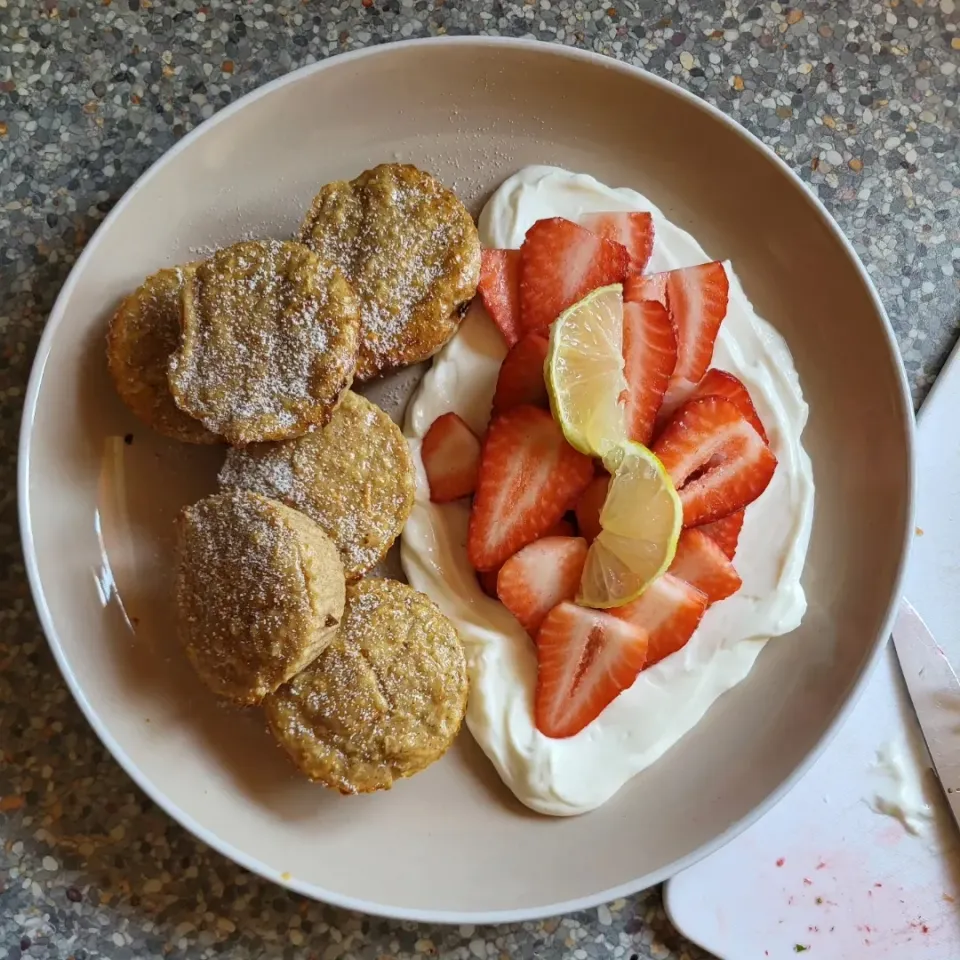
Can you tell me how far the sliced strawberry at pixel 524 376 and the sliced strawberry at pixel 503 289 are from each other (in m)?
0.05

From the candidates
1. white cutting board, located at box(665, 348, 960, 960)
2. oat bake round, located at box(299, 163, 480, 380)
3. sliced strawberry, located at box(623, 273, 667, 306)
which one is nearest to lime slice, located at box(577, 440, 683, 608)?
sliced strawberry, located at box(623, 273, 667, 306)

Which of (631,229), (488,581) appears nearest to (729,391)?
(631,229)

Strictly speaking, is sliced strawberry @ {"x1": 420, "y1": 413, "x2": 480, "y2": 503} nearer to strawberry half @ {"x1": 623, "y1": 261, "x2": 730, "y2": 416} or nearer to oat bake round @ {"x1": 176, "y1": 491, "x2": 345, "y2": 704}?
oat bake round @ {"x1": 176, "y1": 491, "x2": 345, "y2": 704}

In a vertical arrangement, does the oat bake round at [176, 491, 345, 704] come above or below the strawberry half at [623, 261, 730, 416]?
below

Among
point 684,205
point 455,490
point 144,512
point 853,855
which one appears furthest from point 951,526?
point 144,512

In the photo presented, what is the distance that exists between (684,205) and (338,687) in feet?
3.55

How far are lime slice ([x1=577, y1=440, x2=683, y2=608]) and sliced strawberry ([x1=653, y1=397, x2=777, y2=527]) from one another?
0.08m

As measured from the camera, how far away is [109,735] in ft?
4.95

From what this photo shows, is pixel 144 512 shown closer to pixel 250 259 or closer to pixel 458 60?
pixel 250 259

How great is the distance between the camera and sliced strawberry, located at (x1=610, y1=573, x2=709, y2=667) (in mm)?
1622

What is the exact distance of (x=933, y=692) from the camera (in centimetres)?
179

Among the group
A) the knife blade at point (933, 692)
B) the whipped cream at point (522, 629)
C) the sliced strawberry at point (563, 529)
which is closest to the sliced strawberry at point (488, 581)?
the whipped cream at point (522, 629)

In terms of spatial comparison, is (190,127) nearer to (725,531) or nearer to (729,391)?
(729,391)

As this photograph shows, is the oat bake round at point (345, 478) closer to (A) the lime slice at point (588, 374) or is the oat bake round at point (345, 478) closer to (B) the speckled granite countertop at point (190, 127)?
(A) the lime slice at point (588, 374)
